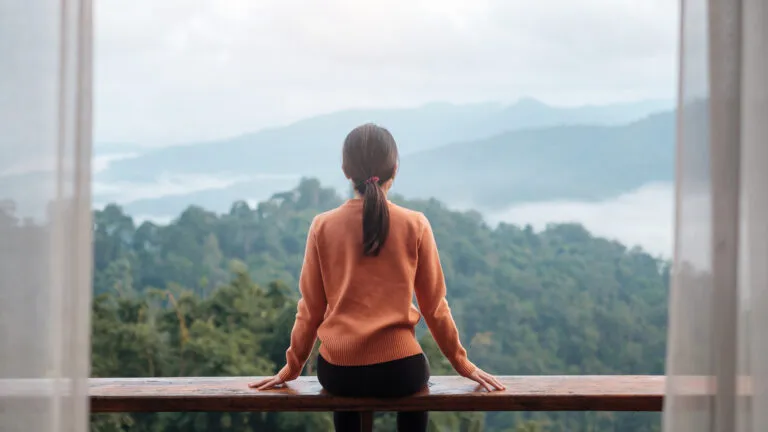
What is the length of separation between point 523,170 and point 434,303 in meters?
1.49

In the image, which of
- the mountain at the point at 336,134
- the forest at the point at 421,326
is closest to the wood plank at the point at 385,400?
the forest at the point at 421,326

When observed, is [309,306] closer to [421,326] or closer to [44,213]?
[44,213]

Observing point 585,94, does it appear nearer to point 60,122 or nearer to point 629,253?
point 629,253

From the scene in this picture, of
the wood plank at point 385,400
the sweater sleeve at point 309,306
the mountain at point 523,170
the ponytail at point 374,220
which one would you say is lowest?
the wood plank at point 385,400

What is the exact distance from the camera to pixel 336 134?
3336mm

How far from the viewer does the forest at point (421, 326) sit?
3025mm

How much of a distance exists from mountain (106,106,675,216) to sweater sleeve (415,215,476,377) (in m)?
1.25

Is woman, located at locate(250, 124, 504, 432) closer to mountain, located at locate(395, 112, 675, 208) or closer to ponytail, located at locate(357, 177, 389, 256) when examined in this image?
ponytail, located at locate(357, 177, 389, 256)

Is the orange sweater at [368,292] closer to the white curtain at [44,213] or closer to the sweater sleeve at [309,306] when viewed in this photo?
the sweater sleeve at [309,306]

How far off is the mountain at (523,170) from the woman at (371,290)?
4.12ft

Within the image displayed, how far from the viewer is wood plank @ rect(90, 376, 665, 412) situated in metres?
1.98

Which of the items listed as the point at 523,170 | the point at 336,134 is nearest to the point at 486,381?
the point at 523,170

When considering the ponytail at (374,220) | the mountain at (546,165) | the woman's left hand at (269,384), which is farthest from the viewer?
the mountain at (546,165)

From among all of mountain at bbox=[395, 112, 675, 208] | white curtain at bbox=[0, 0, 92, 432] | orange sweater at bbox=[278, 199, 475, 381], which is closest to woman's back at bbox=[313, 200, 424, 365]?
orange sweater at bbox=[278, 199, 475, 381]
